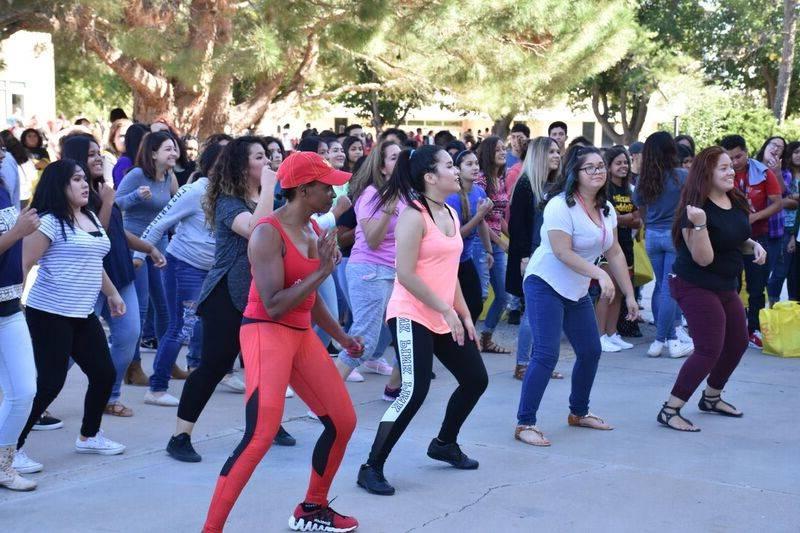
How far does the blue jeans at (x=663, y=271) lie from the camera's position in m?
8.61

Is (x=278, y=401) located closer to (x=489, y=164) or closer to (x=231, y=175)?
(x=231, y=175)

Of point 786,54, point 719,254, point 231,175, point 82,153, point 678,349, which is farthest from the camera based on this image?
point 786,54

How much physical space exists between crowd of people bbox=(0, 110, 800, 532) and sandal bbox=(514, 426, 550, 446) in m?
0.01

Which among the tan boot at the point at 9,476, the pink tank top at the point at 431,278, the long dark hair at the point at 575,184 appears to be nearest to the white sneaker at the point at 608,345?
the long dark hair at the point at 575,184

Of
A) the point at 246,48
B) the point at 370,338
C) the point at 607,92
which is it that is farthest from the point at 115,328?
the point at 607,92

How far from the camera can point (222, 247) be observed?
5539 millimetres

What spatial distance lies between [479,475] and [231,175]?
2.07m

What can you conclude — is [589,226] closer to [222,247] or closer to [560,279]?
[560,279]

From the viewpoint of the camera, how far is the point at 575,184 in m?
6.02

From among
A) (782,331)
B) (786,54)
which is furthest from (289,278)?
(786,54)

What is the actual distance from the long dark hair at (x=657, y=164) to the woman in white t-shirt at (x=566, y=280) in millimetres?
2710

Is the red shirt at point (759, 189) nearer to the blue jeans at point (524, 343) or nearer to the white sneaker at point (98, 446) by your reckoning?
the blue jeans at point (524, 343)

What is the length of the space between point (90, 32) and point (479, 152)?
8006mm

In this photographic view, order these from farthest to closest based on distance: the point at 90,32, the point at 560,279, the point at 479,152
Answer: the point at 90,32 → the point at 479,152 → the point at 560,279
